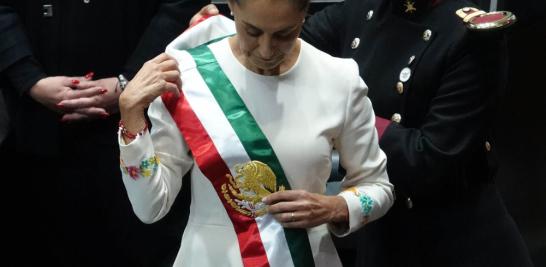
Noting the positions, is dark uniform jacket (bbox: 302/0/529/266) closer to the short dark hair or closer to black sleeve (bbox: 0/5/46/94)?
the short dark hair

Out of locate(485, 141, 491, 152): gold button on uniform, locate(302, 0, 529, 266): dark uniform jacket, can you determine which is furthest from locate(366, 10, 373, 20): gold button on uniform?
locate(485, 141, 491, 152): gold button on uniform

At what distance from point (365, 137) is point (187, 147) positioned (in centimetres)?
28

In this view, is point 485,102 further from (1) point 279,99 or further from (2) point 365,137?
(1) point 279,99

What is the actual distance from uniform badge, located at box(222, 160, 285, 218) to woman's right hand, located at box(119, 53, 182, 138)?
154 mm

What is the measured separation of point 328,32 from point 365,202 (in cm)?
62

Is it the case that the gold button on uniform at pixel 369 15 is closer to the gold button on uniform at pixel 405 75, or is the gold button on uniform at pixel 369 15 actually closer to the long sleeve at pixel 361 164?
the gold button on uniform at pixel 405 75

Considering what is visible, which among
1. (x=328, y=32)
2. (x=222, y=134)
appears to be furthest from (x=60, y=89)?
(x=222, y=134)

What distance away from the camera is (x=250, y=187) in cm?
132

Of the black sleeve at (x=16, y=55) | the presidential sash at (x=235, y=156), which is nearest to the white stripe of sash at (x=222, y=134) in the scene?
the presidential sash at (x=235, y=156)

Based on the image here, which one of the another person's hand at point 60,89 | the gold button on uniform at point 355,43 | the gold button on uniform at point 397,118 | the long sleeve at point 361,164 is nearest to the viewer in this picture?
the long sleeve at point 361,164

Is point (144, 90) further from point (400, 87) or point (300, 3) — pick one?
point (400, 87)

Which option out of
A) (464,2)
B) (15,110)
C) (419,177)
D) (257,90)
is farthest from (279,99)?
(15,110)

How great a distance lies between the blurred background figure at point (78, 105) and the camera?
75.8 inches

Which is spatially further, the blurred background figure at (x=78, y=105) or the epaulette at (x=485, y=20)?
the blurred background figure at (x=78, y=105)
